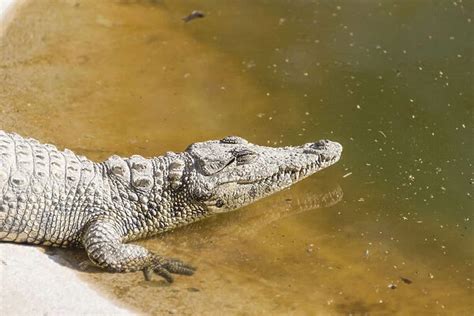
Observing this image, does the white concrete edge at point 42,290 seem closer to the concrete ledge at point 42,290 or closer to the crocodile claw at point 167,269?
the concrete ledge at point 42,290

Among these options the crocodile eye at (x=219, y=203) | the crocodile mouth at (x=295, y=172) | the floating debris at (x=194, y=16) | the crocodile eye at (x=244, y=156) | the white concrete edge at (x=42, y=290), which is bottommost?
the white concrete edge at (x=42, y=290)

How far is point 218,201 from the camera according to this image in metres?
6.55

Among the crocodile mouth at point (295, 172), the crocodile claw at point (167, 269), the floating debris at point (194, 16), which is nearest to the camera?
the crocodile claw at point (167, 269)

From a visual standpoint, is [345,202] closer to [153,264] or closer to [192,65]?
[153,264]

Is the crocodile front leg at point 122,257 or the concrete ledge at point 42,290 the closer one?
the concrete ledge at point 42,290

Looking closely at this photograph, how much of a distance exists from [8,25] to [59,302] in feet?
14.7

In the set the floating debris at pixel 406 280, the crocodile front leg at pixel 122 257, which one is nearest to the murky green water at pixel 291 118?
the floating debris at pixel 406 280

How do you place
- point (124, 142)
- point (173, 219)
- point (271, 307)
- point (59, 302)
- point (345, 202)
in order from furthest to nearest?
point (124, 142), point (345, 202), point (173, 219), point (271, 307), point (59, 302)

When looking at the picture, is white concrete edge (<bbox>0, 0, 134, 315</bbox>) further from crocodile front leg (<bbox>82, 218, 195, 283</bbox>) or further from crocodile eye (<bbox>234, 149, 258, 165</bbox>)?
crocodile eye (<bbox>234, 149, 258, 165</bbox>)

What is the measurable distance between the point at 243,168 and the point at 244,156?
10 cm

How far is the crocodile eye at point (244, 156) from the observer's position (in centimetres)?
661

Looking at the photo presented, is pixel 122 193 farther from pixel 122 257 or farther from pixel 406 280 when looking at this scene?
pixel 406 280

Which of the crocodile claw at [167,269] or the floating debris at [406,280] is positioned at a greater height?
the floating debris at [406,280]

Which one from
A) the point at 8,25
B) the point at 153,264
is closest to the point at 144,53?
the point at 8,25
